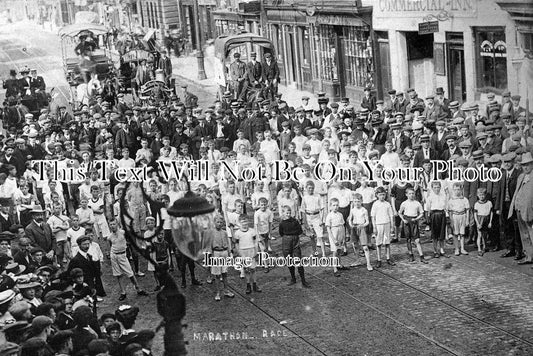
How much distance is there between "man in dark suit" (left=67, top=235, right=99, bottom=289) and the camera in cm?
1380

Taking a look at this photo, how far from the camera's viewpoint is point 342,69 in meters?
28.2

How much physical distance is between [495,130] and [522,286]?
3786mm

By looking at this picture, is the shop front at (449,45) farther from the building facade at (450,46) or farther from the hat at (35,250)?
the hat at (35,250)

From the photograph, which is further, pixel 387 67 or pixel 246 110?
pixel 387 67

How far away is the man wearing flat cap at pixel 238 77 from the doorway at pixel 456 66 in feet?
18.7

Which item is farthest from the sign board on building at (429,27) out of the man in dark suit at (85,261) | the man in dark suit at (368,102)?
the man in dark suit at (85,261)

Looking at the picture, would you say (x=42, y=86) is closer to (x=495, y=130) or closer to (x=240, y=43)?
(x=240, y=43)

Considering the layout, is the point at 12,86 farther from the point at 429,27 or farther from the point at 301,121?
the point at 429,27

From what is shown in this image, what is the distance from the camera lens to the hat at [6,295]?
1065cm

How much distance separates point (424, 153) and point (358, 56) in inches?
437

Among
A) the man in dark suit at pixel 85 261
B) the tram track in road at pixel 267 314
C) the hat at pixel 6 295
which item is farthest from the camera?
the man in dark suit at pixel 85 261

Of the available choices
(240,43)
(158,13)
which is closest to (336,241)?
(240,43)

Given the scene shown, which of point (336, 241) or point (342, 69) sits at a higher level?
point (342, 69)

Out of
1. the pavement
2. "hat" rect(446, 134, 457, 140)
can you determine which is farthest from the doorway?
the pavement
